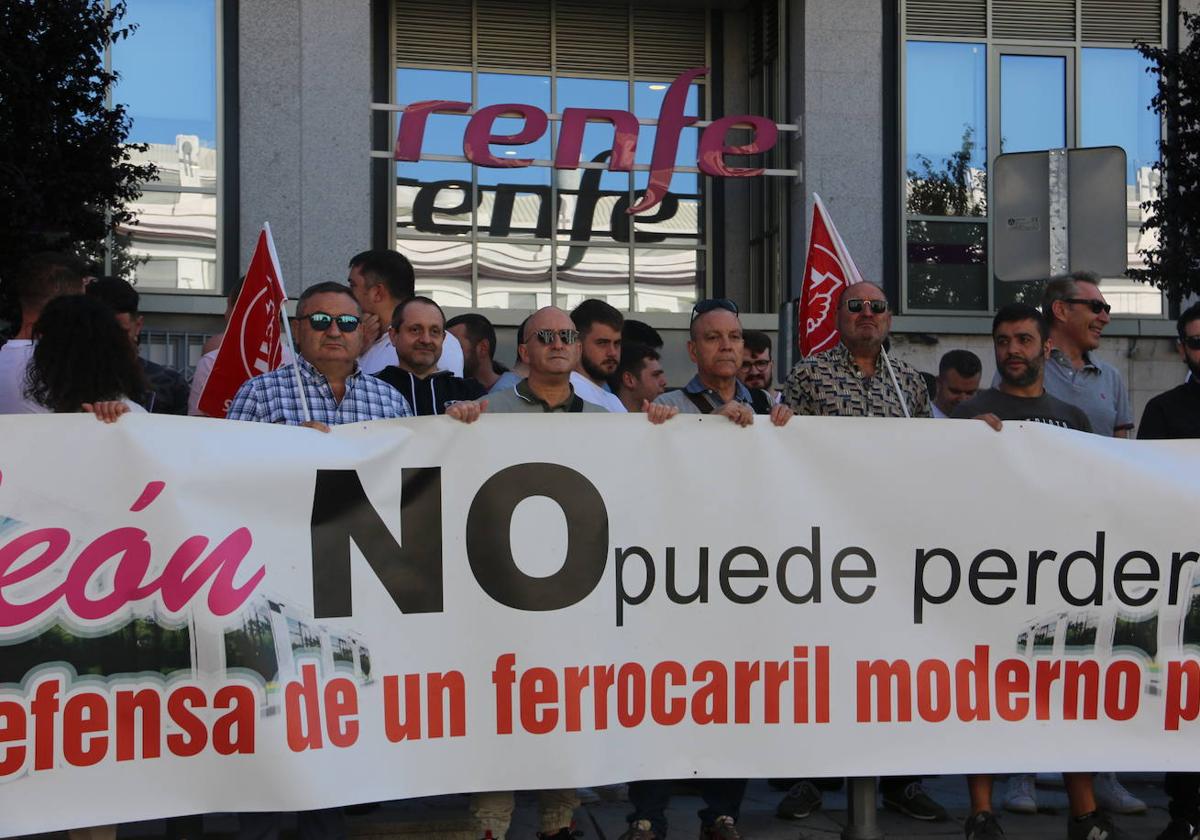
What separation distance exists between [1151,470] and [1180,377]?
31.8 feet

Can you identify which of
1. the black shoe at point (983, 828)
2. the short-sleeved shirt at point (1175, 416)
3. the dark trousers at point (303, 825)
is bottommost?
the black shoe at point (983, 828)

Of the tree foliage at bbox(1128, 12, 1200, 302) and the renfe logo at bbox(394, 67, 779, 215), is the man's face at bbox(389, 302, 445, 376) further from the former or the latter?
the tree foliage at bbox(1128, 12, 1200, 302)

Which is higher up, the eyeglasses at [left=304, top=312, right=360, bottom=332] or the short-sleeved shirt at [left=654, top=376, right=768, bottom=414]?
the eyeglasses at [left=304, top=312, right=360, bottom=332]

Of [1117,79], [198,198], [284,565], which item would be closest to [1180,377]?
[1117,79]

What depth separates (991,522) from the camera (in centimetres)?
523

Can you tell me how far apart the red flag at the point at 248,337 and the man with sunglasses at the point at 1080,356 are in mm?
3484

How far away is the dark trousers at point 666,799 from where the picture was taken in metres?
5.21

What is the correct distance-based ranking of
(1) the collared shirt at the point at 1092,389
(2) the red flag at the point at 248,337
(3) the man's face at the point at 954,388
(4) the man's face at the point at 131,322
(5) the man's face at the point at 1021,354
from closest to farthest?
(5) the man's face at the point at 1021,354
(4) the man's face at the point at 131,322
(2) the red flag at the point at 248,337
(1) the collared shirt at the point at 1092,389
(3) the man's face at the point at 954,388

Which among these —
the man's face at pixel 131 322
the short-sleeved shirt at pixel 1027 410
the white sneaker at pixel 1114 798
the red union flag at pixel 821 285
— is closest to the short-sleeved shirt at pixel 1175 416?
the short-sleeved shirt at pixel 1027 410

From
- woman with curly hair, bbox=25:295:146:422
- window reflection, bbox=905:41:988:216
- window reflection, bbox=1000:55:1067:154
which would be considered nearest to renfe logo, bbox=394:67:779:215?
window reflection, bbox=905:41:988:216

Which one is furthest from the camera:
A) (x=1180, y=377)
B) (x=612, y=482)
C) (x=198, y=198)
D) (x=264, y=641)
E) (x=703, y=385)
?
(x=1180, y=377)

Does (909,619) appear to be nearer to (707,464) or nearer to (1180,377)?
(707,464)

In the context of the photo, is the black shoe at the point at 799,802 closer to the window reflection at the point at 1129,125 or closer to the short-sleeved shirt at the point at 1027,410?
the short-sleeved shirt at the point at 1027,410

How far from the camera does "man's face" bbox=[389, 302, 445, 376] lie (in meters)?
6.23
